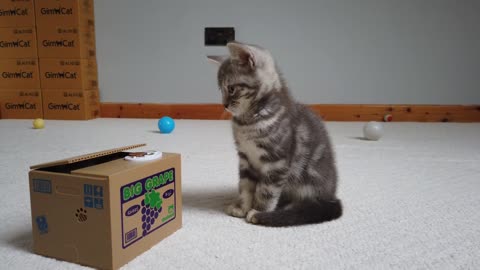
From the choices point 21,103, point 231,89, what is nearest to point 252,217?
point 231,89

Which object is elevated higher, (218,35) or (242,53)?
(218,35)

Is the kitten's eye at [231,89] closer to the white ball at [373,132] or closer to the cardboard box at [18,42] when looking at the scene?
the white ball at [373,132]

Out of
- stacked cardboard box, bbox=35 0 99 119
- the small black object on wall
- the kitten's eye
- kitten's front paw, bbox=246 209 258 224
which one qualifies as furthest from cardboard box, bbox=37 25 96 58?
kitten's front paw, bbox=246 209 258 224

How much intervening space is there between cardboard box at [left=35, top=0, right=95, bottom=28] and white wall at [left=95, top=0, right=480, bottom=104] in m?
0.26

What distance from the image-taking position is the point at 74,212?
0.71 meters

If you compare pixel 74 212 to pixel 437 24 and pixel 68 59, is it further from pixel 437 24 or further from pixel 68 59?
pixel 437 24

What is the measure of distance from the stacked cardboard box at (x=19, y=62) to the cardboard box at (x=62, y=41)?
0.06 metres

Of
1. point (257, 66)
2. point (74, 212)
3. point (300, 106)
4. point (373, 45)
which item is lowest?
point (74, 212)

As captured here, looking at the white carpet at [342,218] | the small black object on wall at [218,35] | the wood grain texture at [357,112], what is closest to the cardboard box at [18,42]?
the wood grain texture at [357,112]

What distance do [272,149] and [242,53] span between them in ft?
0.84

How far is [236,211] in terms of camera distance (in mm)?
1002

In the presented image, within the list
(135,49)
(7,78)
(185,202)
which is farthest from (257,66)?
(7,78)

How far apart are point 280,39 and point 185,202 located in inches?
84.5

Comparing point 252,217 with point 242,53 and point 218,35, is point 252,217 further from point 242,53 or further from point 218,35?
point 218,35
